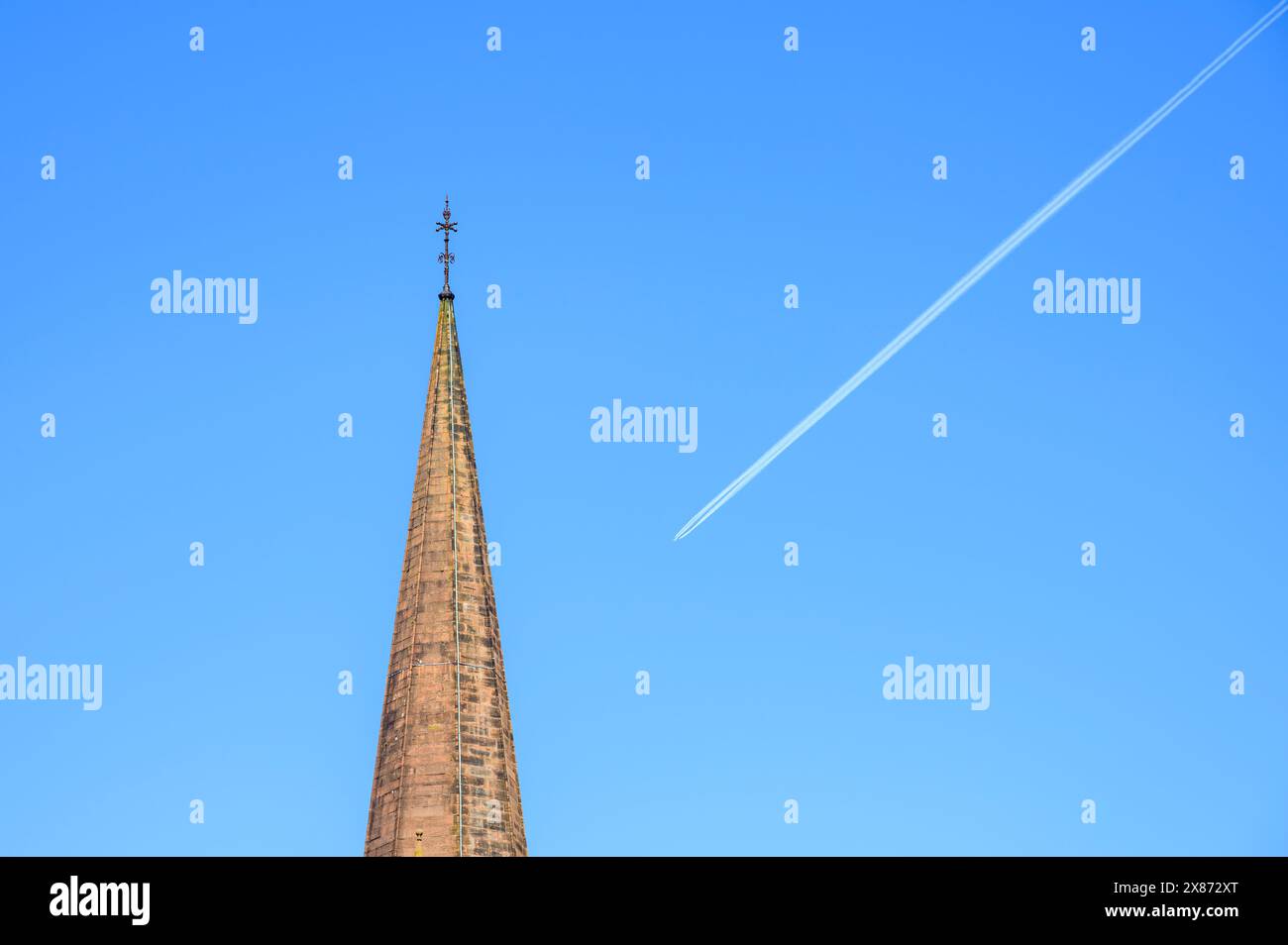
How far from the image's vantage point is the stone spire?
67.4 m

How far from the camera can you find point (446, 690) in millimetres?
69188

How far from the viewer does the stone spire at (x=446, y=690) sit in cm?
6738
